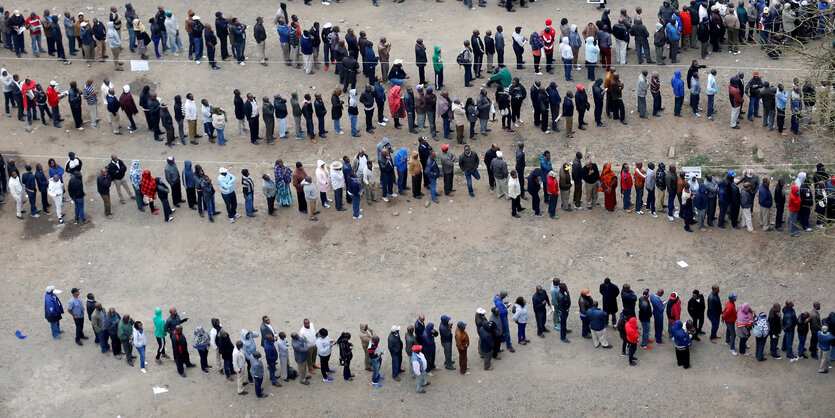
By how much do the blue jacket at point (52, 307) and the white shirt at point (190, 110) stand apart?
8.06 m

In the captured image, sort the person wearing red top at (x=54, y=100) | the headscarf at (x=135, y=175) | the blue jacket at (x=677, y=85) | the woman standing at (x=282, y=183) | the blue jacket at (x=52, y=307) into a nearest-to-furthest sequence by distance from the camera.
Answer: the blue jacket at (x=52, y=307), the woman standing at (x=282, y=183), the headscarf at (x=135, y=175), the blue jacket at (x=677, y=85), the person wearing red top at (x=54, y=100)

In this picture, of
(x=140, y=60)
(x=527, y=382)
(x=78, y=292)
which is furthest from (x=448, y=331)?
(x=140, y=60)

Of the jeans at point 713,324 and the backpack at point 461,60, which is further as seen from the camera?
the backpack at point 461,60

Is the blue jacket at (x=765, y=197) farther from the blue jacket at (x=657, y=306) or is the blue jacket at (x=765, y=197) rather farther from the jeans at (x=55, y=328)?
the jeans at (x=55, y=328)

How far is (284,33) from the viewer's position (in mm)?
40250

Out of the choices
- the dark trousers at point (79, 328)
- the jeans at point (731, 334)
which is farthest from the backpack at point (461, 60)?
the dark trousers at point (79, 328)

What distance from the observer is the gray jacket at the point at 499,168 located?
34500 millimetres

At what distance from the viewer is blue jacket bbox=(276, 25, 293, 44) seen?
40.2m

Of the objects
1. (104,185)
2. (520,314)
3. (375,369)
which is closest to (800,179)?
(520,314)

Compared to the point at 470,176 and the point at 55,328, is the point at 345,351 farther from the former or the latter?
the point at 470,176

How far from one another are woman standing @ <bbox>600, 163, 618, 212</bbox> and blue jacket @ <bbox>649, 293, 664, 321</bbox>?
470cm

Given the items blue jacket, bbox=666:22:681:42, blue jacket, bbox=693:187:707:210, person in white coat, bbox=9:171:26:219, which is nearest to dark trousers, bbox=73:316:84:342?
person in white coat, bbox=9:171:26:219

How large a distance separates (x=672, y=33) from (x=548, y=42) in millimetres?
3615

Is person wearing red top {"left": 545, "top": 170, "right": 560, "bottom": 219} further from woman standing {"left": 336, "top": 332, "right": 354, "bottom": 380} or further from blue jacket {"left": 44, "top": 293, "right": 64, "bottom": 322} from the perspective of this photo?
blue jacket {"left": 44, "top": 293, "right": 64, "bottom": 322}
